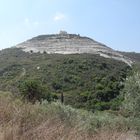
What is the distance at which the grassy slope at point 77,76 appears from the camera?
51.2 metres

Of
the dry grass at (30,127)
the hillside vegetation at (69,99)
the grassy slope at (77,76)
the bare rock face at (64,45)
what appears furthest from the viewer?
the bare rock face at (64,45)

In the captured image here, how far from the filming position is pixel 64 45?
106 metres

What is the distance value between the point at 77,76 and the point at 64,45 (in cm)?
4320

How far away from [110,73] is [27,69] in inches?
590

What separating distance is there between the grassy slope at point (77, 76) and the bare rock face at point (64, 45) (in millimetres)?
16377

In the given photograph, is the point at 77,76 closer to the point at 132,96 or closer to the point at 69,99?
the point at 69,99

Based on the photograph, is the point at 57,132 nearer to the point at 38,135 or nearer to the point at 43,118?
the point at 38,135

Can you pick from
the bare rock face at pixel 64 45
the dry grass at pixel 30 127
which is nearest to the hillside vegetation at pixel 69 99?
the dry grass at pixel 30 127

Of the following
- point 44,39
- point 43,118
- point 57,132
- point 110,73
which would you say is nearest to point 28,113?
point 43,118

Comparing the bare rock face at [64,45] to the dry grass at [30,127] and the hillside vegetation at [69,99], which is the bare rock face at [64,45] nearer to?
the hillside vegetation at [69,99]

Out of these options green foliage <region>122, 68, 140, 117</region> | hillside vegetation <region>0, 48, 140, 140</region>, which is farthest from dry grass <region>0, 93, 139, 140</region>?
green foliage <region>122, 68, 140, 117</region>

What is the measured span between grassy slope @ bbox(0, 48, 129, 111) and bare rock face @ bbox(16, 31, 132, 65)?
→ 16377 millimetres

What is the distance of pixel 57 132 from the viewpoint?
4.76 meters

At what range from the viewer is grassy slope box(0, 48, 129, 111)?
168 feet
